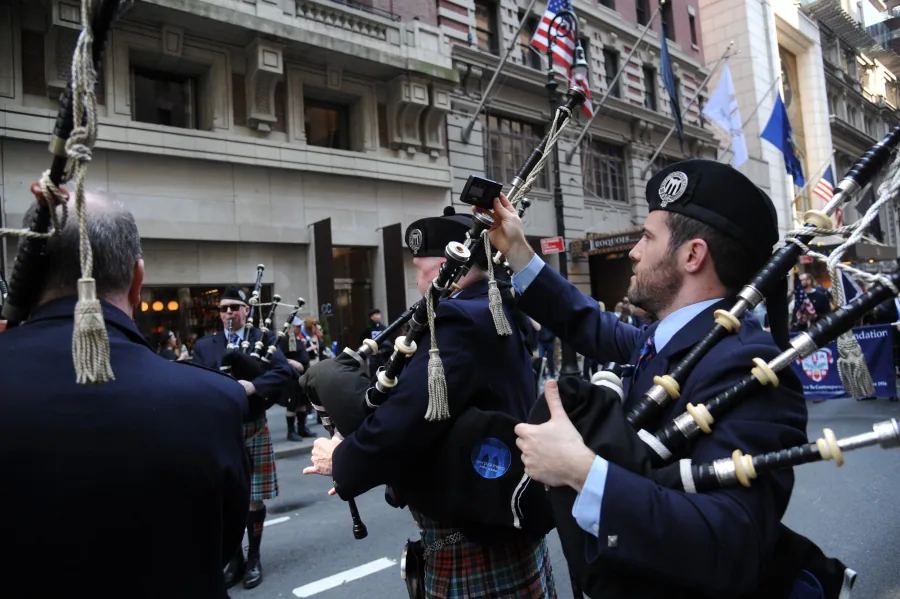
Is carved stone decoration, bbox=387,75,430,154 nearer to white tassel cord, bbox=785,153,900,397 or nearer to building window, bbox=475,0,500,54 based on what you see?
building window, bbox=475,0,500,54

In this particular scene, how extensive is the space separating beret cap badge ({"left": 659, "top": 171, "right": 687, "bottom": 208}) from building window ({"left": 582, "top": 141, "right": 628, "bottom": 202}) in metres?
19.9

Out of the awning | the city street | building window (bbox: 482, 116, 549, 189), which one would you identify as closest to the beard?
the city street

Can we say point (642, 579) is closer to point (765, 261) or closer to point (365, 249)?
point (765, 261)

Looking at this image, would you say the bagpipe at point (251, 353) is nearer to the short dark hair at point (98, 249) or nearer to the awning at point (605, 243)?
the short dark hair at point (98, 249)

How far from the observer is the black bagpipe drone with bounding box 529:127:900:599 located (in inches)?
51.4

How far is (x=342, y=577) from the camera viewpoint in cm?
446

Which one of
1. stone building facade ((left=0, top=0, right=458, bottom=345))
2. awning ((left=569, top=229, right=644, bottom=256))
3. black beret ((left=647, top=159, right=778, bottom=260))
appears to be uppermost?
stone building facade ((left=0, top=0, right=458, bottom=345))

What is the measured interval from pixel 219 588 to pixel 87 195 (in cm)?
105

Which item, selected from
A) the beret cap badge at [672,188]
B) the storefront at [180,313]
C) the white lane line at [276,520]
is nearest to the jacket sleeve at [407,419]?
the beret cap badge at [672,188]

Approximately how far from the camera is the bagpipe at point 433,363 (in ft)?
6.48

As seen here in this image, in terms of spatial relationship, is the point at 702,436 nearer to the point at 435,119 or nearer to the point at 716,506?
the point at 716,506

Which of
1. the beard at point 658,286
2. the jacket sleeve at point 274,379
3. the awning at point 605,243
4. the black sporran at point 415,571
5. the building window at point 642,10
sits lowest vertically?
the black sporran at point 415,571

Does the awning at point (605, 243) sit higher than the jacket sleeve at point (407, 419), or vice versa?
the awning at point (605, 243)

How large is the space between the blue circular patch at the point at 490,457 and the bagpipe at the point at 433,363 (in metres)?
0.04
